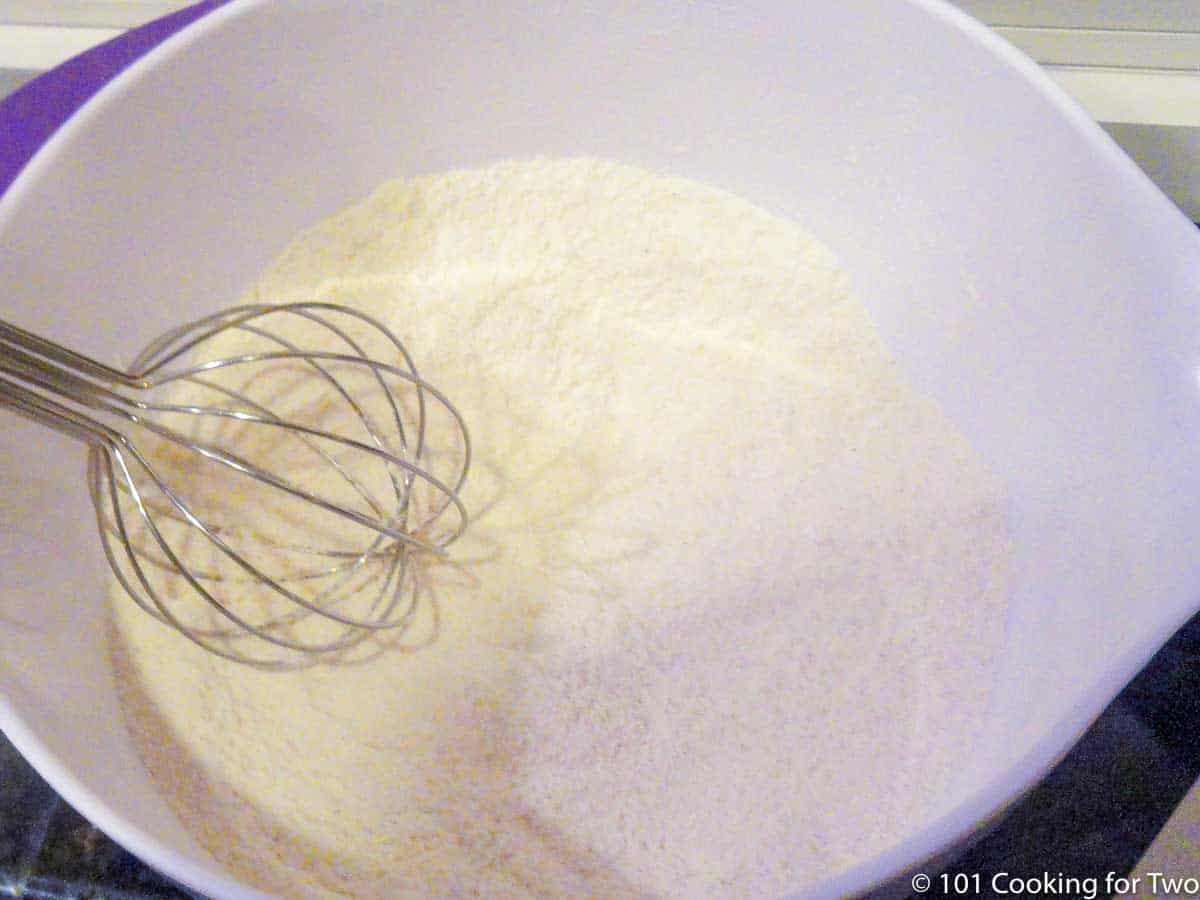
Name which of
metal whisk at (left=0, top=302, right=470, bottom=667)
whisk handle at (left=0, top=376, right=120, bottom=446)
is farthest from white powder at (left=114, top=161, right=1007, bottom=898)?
whisk handle at (left=0, top=376, right=120, bottom=446)

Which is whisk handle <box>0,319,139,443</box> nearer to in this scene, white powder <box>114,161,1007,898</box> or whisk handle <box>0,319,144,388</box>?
whisk handle <box>0,319,144,388</box>

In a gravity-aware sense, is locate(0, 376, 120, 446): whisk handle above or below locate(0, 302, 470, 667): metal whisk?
above

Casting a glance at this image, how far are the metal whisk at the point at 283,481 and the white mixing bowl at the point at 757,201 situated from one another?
1.4 inches

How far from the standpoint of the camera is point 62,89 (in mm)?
641

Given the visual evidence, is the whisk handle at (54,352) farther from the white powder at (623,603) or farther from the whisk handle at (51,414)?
the white powder at (623,603)

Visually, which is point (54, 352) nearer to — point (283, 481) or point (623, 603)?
point (283, 481)

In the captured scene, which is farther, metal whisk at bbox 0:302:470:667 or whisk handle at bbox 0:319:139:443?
metal whisk at bbox 0:302:470:667

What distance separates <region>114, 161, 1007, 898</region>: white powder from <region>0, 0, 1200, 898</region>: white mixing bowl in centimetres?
3

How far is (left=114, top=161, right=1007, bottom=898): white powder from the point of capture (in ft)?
1.70

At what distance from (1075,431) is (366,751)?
45 centimetres

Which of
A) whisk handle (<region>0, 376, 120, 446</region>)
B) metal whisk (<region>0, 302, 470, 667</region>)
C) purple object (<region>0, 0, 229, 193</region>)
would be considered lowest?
metal whisk (<region>0, 302, 470, 667</region>)

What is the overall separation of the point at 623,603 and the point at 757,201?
1.07ft

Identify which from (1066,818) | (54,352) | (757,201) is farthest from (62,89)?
(1066,818)

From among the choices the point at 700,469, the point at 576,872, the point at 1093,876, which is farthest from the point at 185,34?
the point at 1093,876
